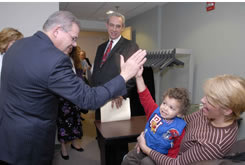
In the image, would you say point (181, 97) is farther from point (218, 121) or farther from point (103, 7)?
point (103, 7)

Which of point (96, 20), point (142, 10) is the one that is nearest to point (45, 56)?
point (142, 10)

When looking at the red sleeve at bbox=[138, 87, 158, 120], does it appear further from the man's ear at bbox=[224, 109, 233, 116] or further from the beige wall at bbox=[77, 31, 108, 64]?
the beige wall at bbox=[77, 31, 108, 64]

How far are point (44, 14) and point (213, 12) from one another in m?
2.57

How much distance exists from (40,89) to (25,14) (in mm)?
1961

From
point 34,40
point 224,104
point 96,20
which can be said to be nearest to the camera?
point 224,104

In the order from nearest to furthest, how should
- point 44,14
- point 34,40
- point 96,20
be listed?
point 34,40, point 44,14, point 96,20

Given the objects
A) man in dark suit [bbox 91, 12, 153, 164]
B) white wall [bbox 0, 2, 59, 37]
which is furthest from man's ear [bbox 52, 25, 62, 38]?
white wall [bbox 0, 2, 59, 37]

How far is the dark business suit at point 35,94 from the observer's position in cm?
101

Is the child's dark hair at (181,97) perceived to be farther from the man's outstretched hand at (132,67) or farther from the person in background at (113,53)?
the person in background at (113,53)

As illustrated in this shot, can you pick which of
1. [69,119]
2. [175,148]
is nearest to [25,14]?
[69,119]

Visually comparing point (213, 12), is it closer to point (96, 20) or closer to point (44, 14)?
point (44, 14)

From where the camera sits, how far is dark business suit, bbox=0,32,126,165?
3.31 feet

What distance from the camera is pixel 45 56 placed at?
1.01 metres

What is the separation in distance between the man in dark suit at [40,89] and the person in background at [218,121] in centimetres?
47
